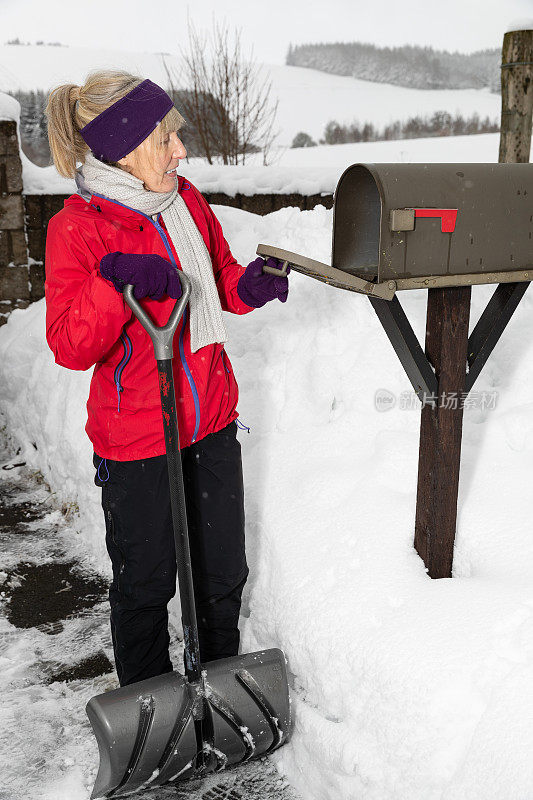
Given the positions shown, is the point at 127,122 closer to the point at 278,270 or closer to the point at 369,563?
the point at 278,270

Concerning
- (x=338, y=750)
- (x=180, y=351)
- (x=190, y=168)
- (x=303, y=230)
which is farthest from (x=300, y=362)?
(x=190, y=168)

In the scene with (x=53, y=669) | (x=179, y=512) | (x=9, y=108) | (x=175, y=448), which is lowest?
(x=53, y=669)

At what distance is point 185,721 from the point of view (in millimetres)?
2039

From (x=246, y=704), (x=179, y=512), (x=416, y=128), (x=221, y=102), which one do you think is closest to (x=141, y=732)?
(x=246, y=704)

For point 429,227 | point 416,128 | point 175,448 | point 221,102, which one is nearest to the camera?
point 429,227

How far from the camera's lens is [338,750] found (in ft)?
6.51

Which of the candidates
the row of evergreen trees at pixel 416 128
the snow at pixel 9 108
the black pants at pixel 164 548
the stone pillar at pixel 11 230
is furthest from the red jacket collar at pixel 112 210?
the row of evergreen trees at pixel 416 128

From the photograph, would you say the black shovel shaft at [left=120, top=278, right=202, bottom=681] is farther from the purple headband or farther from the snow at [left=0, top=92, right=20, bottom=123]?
the snow at [left=0, top=92, right=20, bottom=123]

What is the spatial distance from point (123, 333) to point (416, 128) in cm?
2973

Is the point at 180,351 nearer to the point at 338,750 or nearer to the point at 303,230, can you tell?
the point at 338,750

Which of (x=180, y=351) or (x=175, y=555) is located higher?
(x=180, y=351)

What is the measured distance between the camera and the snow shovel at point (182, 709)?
76.5 inches

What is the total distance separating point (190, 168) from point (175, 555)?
4.88 m

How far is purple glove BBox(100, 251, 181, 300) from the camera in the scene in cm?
170
